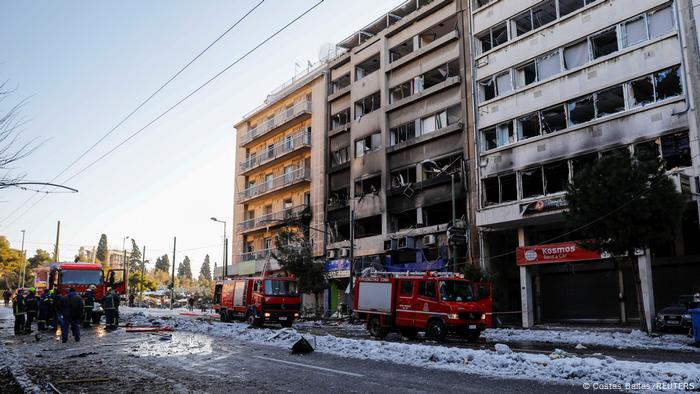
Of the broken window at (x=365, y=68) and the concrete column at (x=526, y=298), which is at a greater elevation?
the broken window at (x=365, y=68)

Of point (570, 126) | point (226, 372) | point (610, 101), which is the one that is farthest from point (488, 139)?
point (226, 372)

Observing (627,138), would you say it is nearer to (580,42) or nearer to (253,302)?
(580,42)

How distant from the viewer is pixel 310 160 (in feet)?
156

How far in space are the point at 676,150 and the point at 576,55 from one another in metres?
7.02

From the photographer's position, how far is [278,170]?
5191cm

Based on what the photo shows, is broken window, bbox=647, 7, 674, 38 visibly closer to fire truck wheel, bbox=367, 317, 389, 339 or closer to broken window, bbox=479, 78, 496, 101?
broken window, bbox=479, 78, 496, 101

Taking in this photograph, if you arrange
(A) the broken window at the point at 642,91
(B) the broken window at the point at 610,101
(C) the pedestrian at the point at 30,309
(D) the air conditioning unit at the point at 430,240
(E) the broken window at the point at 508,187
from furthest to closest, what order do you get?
(D) the air conditioning unit at the point at 430,240
(E) the broken window at the point at 508,187
(B) the broken window at the point at 610,101
(A) the broken window at the point at 642,91
(C) the pedestrian at the point at 30,309

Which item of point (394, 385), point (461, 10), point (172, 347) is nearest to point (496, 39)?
point (461, 10)

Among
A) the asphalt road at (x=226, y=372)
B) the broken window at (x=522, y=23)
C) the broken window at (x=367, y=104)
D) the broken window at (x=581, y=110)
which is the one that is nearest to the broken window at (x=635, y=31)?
the broken window at (x=581, y=110)

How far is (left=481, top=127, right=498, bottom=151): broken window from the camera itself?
31812 millimetres

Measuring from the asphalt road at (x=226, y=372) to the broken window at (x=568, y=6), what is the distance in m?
23.5

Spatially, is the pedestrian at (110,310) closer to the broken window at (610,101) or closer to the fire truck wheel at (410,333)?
the fire truck wheel at (410,333)

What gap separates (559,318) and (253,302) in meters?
16.2

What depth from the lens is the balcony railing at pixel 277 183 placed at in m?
46.8
